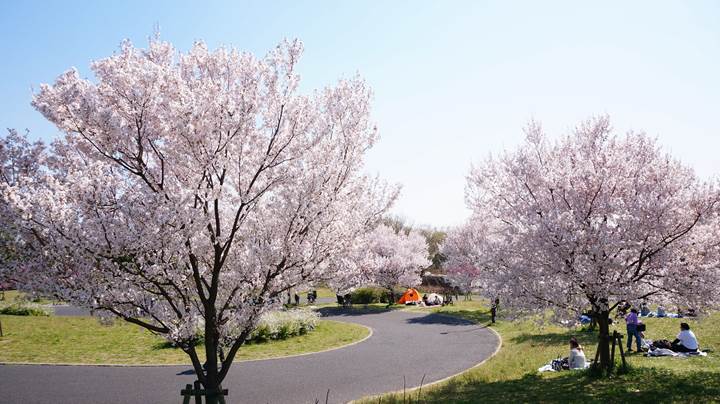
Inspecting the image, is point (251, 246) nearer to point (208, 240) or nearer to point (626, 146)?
point (208, 240)

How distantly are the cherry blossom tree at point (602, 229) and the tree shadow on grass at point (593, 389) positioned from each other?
113 cm

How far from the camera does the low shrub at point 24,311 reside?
2964 centimetres

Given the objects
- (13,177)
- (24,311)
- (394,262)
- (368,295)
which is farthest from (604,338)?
(24,311)

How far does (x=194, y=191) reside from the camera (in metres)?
6.87

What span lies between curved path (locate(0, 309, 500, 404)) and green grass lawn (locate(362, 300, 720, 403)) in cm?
149

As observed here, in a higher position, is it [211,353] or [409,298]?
[211,353]

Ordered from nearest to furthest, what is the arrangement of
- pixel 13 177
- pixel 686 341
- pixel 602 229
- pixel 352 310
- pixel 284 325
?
1. pixel 13 177
2. pixel 602 229
3. pixel 686 341
4. pixel 284 325
5. pixel 352 310

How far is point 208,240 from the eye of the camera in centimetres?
746

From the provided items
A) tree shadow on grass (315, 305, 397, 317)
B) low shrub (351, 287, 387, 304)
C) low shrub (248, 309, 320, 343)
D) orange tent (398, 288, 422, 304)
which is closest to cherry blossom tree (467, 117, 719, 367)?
low shrub (248, 309, 320, 343)

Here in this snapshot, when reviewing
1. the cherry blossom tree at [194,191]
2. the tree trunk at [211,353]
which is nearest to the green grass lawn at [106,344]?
the tree trunk at [211,353]

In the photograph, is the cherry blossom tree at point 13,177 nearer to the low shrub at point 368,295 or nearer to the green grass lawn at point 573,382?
the green grass lawn at point 573,382

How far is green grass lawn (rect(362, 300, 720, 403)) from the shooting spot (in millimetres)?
9922

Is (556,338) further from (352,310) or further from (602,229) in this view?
(352,310)

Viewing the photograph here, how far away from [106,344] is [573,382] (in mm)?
19201
